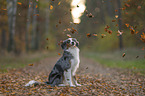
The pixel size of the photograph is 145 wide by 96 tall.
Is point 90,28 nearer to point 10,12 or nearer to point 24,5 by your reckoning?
point 10,12

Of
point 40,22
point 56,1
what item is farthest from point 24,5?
point 40,22

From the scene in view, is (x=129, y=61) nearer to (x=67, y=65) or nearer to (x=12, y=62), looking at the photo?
(x=12, y=62)

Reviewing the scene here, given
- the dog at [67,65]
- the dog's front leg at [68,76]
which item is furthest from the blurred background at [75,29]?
the dog's front leg at [68,76]

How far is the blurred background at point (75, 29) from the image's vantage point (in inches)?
277

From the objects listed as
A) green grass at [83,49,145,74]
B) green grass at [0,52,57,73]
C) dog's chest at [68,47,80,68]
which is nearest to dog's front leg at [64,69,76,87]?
dog's chest at [68,47,80,68]

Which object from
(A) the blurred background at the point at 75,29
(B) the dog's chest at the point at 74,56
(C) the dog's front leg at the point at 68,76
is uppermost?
(A) the blurred background at the point at 75,29

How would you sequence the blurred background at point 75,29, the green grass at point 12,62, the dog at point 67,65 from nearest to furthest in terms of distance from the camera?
the dog at point 67,65
the blurred background at point 75,29
the green grass at point 12,62

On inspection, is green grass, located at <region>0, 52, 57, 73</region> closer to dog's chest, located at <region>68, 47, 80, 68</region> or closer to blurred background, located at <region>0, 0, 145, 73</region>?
blurred background, located at <region>0, 0, 145, 73</region>

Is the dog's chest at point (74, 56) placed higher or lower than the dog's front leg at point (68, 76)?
higher

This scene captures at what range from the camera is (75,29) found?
6551mm

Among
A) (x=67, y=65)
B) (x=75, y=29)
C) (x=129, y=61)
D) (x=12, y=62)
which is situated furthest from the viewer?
(x=129, y=61)

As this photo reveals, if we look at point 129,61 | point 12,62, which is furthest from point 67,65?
point 129,61

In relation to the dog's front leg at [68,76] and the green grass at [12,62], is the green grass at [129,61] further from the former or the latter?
the green grass at [12,62]

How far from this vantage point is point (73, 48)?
6.16 metres
